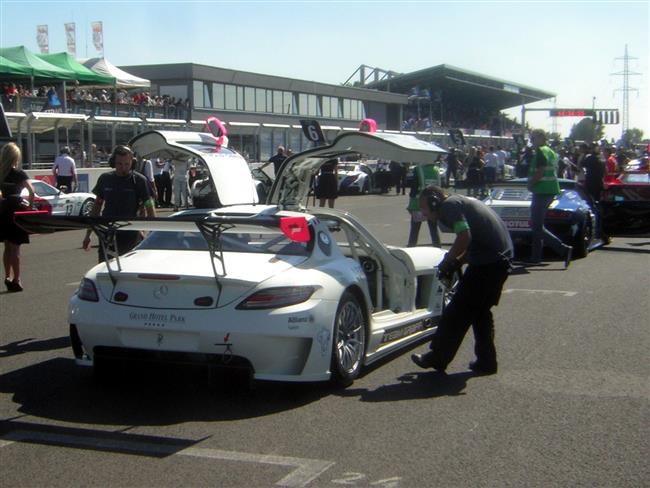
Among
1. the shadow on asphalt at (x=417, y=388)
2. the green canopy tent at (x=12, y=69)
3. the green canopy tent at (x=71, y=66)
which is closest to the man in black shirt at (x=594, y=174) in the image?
the shadow on asphalt at (x=417, y=388)

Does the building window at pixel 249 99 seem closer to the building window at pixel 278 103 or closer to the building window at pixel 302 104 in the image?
the building window at pixel 278 103

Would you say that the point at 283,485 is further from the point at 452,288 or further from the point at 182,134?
the point at 182,134

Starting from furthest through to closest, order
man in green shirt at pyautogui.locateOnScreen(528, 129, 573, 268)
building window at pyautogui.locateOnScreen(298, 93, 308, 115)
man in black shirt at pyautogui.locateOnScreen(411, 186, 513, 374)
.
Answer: building window at pyautogui.locateOnScreen(298, 93, 308, 115), man in green shirt at pyautogui.locateOnScreen(528, 129, 573, 268), man in black shirt at pyautogui.locateOnScreen(411, 186, 513, 374)

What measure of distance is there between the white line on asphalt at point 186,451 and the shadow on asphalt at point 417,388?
132cm

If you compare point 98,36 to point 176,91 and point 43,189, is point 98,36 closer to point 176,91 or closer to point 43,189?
point 176,91

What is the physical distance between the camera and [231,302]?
5750mm

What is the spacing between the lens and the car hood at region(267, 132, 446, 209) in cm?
700

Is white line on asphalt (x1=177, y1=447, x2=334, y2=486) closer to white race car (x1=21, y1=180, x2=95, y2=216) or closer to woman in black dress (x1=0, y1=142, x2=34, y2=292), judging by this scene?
woman in black dress (x1=0, y1=142, x2=34, y2=292)

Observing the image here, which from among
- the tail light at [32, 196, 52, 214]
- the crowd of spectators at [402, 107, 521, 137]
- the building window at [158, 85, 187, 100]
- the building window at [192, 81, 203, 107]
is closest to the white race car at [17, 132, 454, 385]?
the tail light at [32, 196, 52, 214]

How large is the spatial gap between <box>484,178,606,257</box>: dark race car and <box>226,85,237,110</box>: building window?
40.8 metres

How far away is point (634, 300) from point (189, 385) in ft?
19.1

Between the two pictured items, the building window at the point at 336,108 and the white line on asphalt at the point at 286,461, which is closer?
the white line on asphalt at the point at 286,461

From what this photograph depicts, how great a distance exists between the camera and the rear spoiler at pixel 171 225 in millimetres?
5652

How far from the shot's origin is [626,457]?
191 inches
